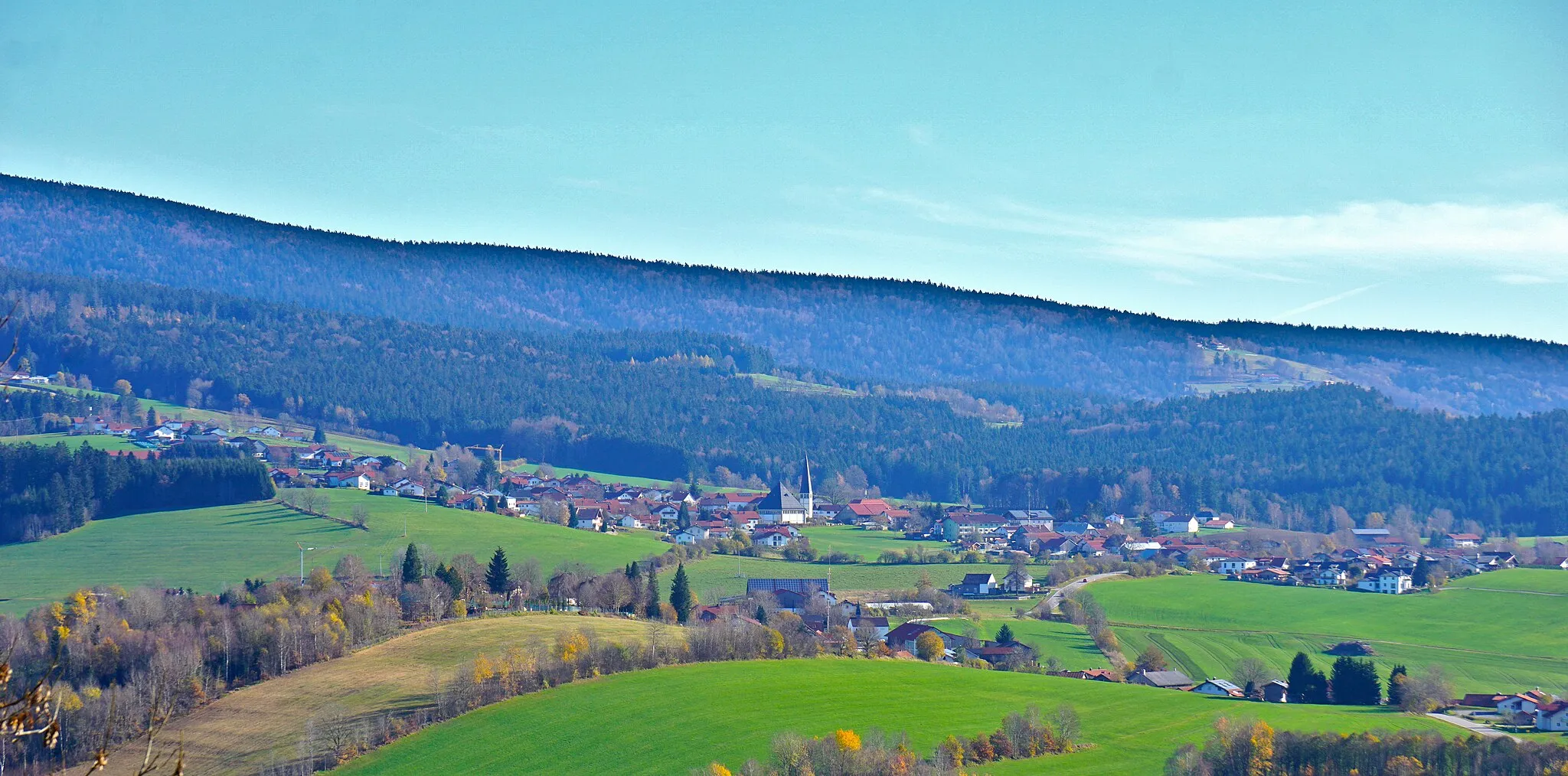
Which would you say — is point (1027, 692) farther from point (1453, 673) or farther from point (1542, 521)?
point (1542, 521)

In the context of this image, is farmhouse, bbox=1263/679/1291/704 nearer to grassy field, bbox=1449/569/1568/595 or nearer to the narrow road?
the narrow road

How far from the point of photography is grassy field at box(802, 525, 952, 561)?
83.7 meters

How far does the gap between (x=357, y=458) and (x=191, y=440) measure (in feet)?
37.8

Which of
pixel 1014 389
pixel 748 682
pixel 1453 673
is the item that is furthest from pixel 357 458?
pixel 1014 389

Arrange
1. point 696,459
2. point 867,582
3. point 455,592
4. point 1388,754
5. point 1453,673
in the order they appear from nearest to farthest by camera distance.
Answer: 1. point 1388,754
2. point 1453,673
3. point 455,592
4. point 867,582
5. point 696,459

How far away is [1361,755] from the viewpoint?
35.4m

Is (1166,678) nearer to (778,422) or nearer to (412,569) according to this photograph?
(412,569)

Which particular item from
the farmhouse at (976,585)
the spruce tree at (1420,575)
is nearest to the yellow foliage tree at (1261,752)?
the farmhouse at (976,585)

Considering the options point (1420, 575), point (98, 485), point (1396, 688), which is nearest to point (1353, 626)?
point (1420, 575)

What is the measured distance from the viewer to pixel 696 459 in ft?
→ 434

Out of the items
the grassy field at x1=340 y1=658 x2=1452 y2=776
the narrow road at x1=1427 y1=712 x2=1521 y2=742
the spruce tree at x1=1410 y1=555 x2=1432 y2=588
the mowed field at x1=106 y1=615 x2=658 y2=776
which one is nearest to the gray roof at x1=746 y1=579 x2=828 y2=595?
the mowed field at x1=106 y1=615 x2=658 y2=776

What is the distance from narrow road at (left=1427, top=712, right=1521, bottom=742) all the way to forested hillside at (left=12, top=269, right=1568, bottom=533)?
68556mm

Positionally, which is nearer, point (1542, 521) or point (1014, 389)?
point (1542, 521)

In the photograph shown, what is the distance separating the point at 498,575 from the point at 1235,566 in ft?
129
